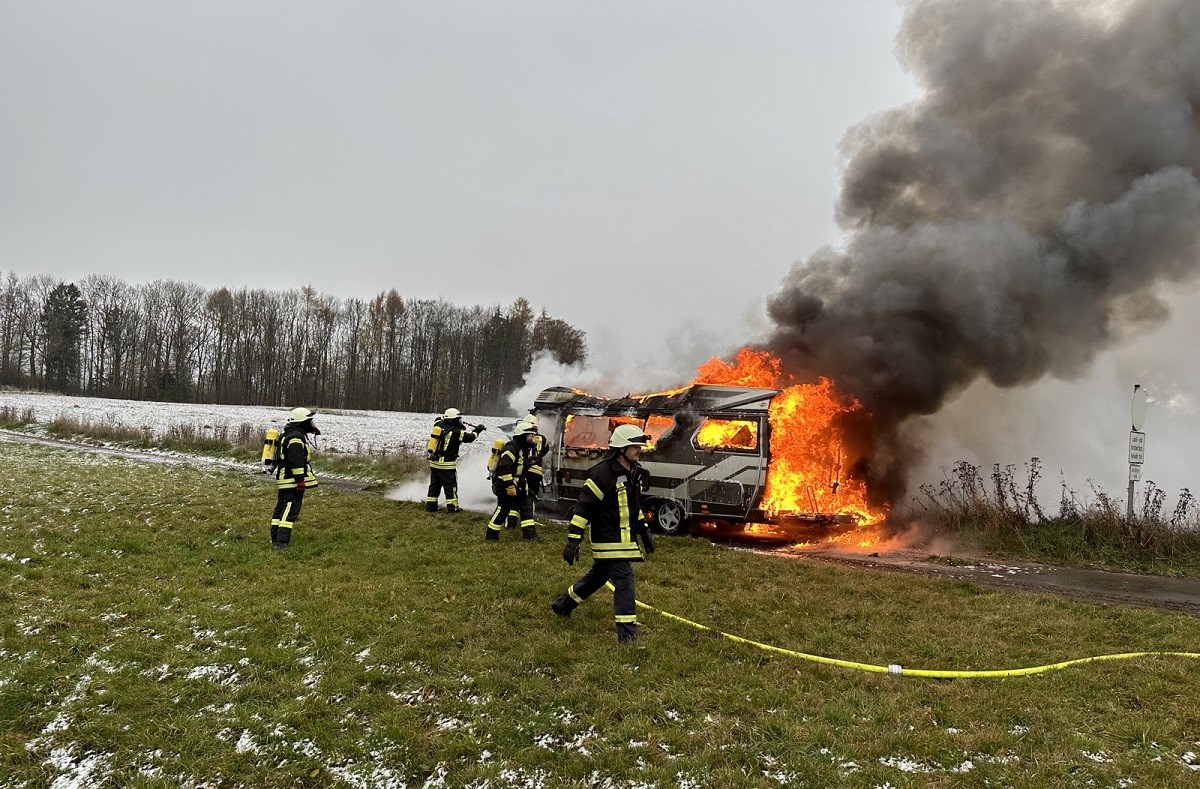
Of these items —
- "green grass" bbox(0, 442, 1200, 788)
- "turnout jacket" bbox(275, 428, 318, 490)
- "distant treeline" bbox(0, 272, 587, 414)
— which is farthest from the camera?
"distant treeline" bbox(0, 272, 587, 414)

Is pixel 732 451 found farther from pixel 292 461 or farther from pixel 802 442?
pixel 292 461

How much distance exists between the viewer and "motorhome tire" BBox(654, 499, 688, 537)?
11.5m

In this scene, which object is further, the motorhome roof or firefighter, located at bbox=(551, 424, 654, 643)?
the motorhome roof

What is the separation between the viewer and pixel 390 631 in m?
6.02

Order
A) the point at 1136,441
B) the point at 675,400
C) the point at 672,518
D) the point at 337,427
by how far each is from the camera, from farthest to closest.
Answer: the point at 337,427
the point at 675,400
the point at 672,518
the point at 1136,441

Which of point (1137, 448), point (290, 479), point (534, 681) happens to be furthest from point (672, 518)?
point (1137, 448)

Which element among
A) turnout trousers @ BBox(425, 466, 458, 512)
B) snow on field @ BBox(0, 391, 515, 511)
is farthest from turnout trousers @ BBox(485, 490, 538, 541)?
snow on field @ BBox(0, 391, 515, 511)

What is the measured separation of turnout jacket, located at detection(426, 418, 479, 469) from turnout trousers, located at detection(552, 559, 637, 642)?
19.1ft

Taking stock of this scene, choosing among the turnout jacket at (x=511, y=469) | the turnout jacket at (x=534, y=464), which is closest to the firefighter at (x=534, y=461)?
the turnout jacket at (x=534, y=464)

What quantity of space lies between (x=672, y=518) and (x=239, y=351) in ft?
195

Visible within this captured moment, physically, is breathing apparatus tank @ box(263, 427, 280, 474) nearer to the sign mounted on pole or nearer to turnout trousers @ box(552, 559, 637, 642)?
turnout trousers @ box(552, 559, 637, 642)

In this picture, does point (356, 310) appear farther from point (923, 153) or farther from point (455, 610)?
point (455, 610)

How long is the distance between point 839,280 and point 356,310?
5769 cm

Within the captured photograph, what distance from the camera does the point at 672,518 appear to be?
456 inches
